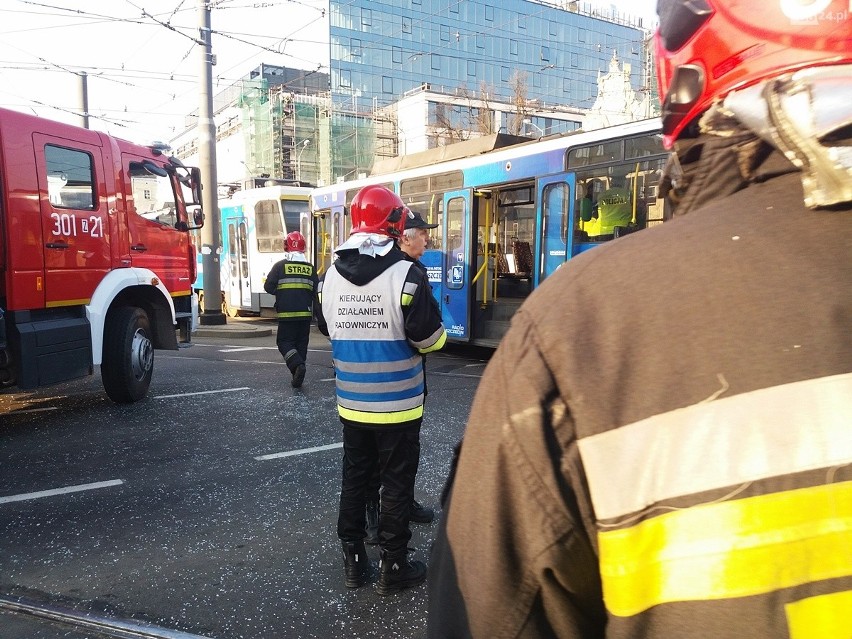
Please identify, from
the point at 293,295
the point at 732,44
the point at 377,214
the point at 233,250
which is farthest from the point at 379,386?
the point at 233,250

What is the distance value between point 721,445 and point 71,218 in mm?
6893

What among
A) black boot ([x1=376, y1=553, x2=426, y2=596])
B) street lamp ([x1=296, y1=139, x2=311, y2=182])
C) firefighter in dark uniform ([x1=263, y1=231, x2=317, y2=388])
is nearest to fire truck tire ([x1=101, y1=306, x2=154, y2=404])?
firefighter in dark uniform ([x1=263, y1=231, x2=317, y2=388])

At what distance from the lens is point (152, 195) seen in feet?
26.0

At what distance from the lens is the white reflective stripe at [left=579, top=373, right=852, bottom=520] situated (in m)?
0.77

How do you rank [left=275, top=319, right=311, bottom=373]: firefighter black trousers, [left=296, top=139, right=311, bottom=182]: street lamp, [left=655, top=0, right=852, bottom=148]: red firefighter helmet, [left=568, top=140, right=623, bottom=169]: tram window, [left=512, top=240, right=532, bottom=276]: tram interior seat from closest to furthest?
[left=655, top=0, right=852, bottom=148]: red firefighter helmet, [left=275, top=319, right=311, bottom=373]: firefighter black trousers, [left=568, top=140, right=623, bottom=169]: tram window, [left=512, top=240, right=532, bottom=276]: tram interior seat, [left=296, top=139, right=311, bottom=182]: street lamp

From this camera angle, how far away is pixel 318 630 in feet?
9.69

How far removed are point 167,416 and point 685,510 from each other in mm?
6748

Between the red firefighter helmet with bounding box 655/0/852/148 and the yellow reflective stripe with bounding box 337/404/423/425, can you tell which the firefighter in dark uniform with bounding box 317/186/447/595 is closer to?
the yellow reflective stripe with bounding box 337/404/423/425

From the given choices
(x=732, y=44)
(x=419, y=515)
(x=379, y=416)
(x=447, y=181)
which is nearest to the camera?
(x=732, y=44)

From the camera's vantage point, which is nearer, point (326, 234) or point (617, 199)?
point (617, 199)

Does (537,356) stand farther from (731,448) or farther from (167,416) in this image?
(167,416)

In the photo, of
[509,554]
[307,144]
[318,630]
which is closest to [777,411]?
[509,554]

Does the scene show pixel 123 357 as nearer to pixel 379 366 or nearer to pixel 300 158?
pixel 379 366

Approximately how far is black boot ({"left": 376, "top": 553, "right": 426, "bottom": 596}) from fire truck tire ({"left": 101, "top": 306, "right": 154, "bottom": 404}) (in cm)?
484
